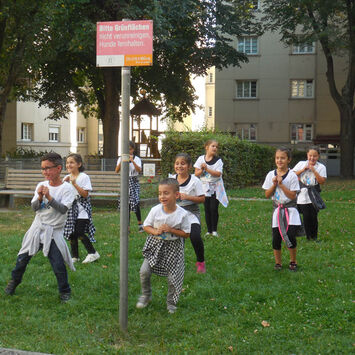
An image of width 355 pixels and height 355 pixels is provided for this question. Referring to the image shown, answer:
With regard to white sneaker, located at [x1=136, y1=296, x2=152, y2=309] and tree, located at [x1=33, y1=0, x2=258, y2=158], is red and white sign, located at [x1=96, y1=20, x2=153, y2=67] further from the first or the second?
tree, located at [x1=33, y1=0, x2=258, y2=158]

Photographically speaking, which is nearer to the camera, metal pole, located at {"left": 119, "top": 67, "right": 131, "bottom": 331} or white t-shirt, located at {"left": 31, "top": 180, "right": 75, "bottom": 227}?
metal pole, located at {"left": 119, "top": 67, "right": 131, "bottom": 331}

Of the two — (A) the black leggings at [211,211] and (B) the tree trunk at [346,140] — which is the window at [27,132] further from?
(A) the black leggings at [211,211]

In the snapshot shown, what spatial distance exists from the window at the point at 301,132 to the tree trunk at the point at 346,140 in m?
8.77

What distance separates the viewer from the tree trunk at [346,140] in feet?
101

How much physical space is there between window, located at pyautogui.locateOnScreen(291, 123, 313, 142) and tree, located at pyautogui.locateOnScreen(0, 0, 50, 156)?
23.6m

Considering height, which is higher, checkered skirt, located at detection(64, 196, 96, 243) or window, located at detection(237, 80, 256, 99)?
window, located at detection(237, 80, 256, 99)

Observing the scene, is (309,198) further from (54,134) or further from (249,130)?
(54,134)

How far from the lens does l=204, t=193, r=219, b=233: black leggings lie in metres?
9.98

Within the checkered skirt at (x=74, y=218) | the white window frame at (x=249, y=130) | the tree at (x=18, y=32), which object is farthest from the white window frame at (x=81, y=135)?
the checkered skirt at (x=74, y=218)

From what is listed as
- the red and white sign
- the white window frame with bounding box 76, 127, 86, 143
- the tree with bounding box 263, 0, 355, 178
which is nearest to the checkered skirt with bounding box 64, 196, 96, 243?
the red and white sign

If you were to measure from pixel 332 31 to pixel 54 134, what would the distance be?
28445 millimetres

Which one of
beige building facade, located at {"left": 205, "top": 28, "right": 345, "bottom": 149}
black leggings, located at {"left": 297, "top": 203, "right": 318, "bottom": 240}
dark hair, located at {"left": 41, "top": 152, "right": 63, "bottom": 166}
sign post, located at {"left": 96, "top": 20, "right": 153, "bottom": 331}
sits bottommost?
black leggings, located at {"left": 297, "top": 203, "right": 318, "bottom": 240}

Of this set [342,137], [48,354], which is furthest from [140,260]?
[342,137]

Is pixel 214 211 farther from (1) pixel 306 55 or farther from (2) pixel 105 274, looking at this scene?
(1) pixel 306 55
